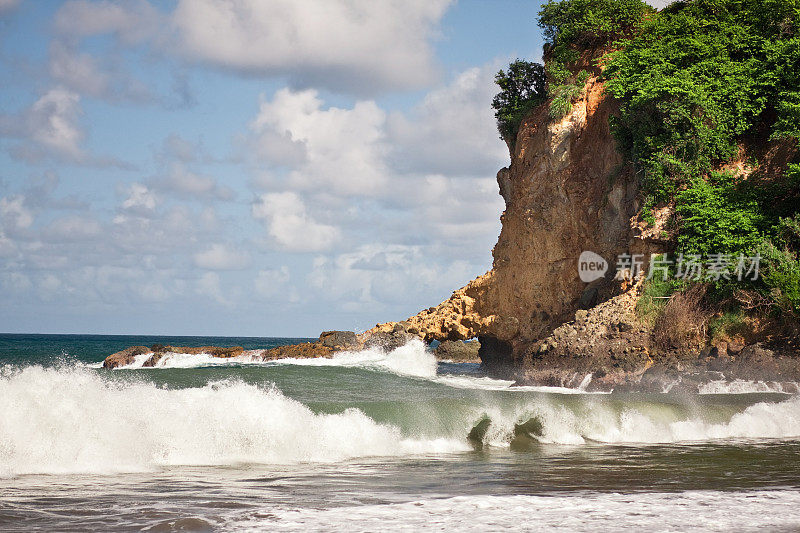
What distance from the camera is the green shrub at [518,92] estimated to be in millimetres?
27234

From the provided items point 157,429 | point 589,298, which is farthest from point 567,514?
point 589,298

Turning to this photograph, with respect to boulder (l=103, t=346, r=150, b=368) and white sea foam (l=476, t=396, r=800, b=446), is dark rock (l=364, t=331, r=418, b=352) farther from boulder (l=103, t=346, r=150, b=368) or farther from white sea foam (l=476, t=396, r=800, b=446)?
white sea foam (l=476, t=396, r=800, b=446)

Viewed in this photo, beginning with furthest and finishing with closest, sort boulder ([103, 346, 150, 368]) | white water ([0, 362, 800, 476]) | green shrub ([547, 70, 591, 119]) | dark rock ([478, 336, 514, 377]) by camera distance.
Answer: boulder ([103, 346, 150, 368]), dark rock ([478, 336, 514, 377]), green shrub ([547, 70, 591, 119]), white water ([0, 362, 800, 476])

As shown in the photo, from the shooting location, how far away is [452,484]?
27.1ft

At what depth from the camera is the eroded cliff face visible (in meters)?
22.8

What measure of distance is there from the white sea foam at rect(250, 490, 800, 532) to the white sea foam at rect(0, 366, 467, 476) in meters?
4.01

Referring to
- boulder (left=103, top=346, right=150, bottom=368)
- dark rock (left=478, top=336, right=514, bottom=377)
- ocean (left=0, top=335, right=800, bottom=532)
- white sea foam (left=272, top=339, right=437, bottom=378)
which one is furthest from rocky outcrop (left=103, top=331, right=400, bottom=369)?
ocean (left=0, top=335, right=800, bottom=532)

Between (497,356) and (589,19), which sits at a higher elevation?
(589,19)

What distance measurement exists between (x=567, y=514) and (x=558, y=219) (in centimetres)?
1926

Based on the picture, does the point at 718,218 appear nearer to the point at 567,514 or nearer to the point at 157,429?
the point at 567,514

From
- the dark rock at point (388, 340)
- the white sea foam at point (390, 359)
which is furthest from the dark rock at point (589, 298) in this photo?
the dark rock at point (388, 340)

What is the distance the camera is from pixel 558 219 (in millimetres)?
24938

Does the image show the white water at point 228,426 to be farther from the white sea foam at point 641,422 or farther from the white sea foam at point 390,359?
the white sea foam at point 390,359

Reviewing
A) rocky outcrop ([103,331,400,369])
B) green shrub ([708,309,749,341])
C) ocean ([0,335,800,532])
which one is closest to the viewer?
ocean ([0,335,800,532])
